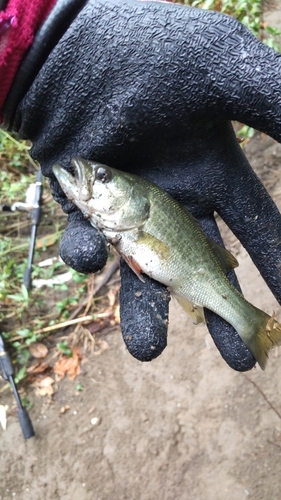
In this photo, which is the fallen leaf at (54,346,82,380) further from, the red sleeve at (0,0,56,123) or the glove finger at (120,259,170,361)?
the red sleeve at (0,0,56,123)

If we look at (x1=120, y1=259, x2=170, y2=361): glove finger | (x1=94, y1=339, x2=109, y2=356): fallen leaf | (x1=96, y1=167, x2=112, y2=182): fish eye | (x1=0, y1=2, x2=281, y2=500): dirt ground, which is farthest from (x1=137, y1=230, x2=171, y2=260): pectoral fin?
(x1=94, y1=339, x2=109, y2=356): fallen leaf

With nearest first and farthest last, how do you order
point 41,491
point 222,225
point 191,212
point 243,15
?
point 191,212
point 41,491
point 222,225
point 243,15

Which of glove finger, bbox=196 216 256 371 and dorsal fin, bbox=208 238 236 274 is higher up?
dorsal fin, bbox=208 238 236 274

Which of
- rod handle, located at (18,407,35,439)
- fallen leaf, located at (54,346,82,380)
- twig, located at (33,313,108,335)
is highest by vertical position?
twig, located at (33,313,108,335)

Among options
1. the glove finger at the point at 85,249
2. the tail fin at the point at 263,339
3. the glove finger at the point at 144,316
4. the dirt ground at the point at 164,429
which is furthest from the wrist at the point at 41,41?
the dirt ground at the point at 164,429

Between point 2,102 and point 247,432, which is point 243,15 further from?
point 247,432

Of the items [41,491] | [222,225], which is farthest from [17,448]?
[222,225]
